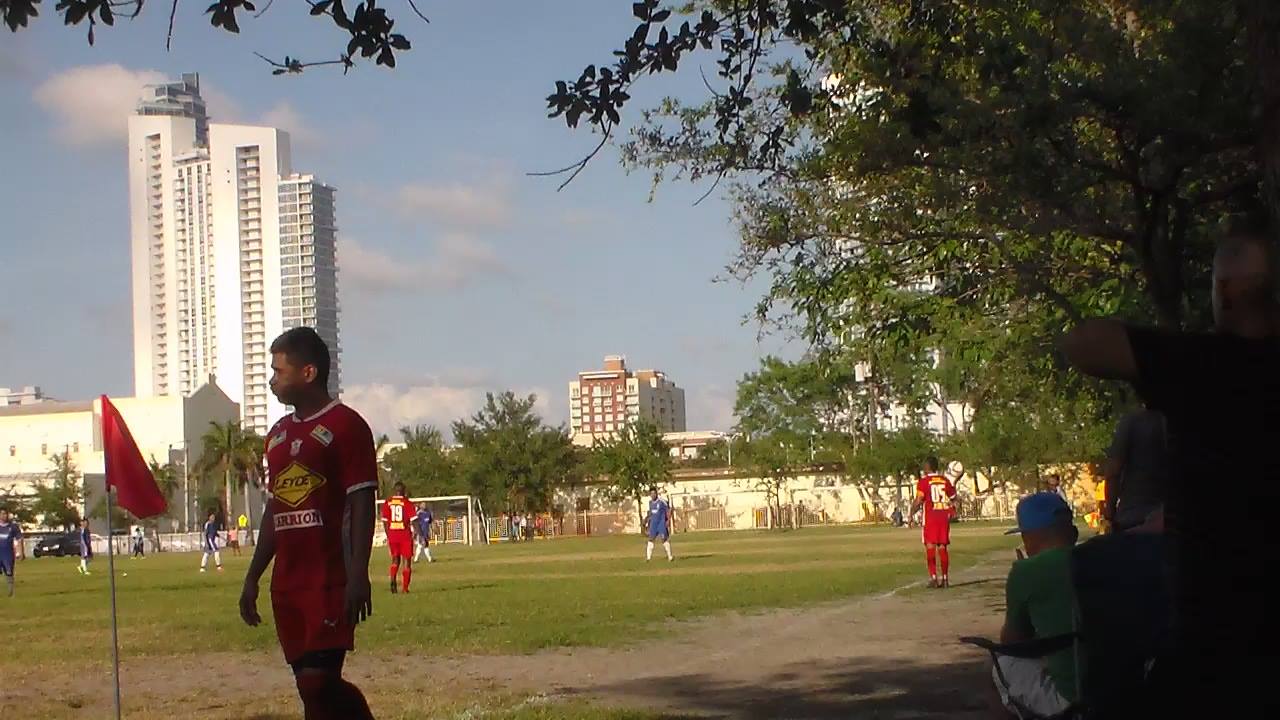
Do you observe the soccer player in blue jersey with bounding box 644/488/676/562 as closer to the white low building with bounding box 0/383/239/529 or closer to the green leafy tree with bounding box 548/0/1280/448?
the green leafy tree with bounding box 548/0/1280/448

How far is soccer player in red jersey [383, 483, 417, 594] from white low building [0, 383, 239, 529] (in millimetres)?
107824

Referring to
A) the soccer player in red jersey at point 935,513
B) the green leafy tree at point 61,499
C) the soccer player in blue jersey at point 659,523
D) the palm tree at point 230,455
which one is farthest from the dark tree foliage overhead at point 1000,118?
the palm tree at point 230,455

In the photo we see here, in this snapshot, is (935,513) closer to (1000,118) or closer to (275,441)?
(1000,118)

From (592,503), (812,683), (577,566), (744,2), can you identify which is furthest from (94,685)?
(592,503)

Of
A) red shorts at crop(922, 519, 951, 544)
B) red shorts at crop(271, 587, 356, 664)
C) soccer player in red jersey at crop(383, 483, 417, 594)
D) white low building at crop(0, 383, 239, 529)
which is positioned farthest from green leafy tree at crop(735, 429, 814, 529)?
red shorts at crop(271, 587, 356, 664)

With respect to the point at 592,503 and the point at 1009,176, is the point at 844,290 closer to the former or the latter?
the point at 1009,176

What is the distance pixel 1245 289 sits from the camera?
3.38m

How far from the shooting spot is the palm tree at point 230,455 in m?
→ 123

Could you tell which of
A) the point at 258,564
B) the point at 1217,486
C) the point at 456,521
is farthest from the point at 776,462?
the point at 1217,486

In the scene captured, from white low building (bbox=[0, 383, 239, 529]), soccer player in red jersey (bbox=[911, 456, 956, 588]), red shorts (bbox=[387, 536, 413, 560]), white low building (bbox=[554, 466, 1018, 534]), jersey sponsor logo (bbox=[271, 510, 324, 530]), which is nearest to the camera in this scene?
jersey sponsor logo (bbox=[271, 510, 324, 530])

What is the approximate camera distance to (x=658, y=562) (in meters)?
41.1

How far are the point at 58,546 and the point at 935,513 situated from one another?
8773cm

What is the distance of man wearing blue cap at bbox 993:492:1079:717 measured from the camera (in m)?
4.32

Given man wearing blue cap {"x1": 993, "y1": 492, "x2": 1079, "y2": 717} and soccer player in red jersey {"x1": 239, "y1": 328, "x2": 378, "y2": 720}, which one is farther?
soccer player in red jersey {"x1": 239, "y1": 328, "x2": 378, "y2": 720}
